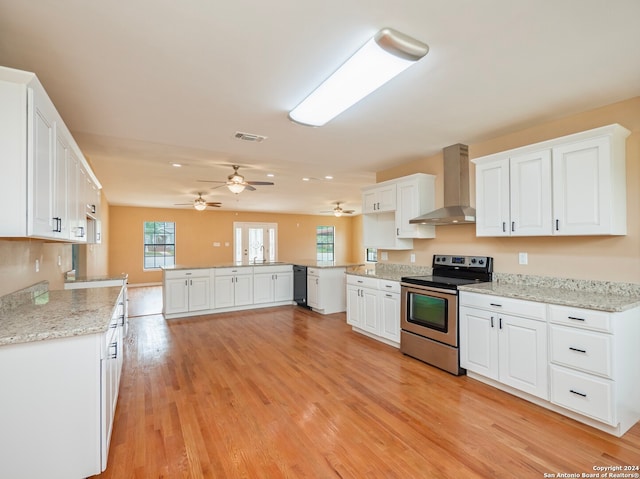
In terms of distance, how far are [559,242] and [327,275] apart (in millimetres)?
3605

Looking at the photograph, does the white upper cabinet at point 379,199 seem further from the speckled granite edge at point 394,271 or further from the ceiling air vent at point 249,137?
the ceiling air vent at point 249,137

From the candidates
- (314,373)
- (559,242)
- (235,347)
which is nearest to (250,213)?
(235,347)

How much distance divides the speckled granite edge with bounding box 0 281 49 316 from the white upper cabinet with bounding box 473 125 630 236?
4.01 m

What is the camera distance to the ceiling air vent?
348cm

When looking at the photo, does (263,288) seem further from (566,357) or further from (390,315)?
(566,357)

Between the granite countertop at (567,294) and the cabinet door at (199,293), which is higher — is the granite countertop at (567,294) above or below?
above

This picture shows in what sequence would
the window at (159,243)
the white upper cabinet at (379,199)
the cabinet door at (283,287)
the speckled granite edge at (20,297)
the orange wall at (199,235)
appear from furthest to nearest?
the window at (159,243) < the orange wall at (199,235) < the cabinet door at (283,287) < the white upper cabinet at (379,199) < the speckled granite edge at (20,297)

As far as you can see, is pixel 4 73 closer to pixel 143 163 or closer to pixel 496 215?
pixel 143 163

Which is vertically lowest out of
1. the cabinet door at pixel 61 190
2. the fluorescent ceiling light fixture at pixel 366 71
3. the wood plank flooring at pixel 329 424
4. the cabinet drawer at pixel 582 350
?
the wood plank flooring at pixel 329 424

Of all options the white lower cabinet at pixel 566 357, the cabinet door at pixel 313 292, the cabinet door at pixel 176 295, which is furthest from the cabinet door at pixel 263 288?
the white lower cabinet at pixel 566 357

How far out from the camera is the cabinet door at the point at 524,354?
2533mm

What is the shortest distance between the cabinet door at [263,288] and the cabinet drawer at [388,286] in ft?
9.46

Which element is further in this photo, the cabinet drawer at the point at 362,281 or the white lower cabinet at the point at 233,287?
the white lower cabinet at the point at 233,287

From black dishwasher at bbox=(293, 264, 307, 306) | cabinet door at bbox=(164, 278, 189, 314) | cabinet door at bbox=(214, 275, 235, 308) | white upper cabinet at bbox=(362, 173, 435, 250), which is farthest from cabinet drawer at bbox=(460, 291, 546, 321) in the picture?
cabinet door at bbox=(164, 278, 189, 314)
